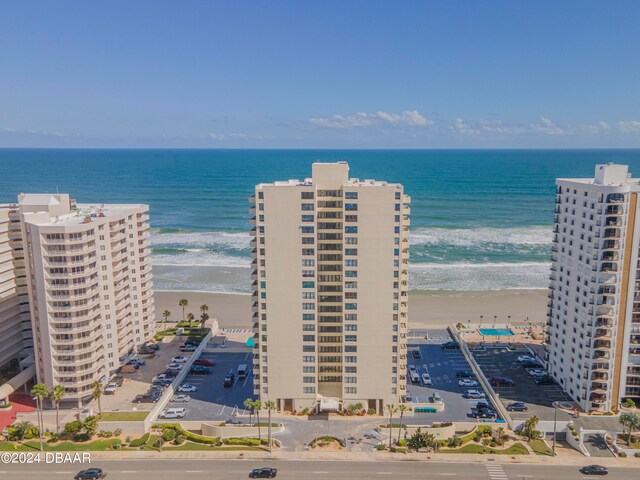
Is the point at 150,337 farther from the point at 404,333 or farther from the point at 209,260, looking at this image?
the point at 209,260

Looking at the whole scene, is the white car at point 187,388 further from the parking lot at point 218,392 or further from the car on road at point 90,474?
the car on road at point 90,474

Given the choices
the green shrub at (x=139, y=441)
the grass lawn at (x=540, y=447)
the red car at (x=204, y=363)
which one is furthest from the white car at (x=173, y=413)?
the grass lawn at (x=540, y=447)

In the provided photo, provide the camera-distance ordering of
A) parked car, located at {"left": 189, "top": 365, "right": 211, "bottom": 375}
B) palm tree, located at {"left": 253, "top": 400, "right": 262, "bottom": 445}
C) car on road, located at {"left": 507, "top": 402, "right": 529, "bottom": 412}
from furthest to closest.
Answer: parked car, located at {"left": 189, "top": 365, "right": 211, "bottom": 375} → car on road, located at {"left": 507, "top": 402, "right": 529, "bottom": 412} → palm tree, located at {"left": 253, "top": 400, "right": 262, "bottom": 445}

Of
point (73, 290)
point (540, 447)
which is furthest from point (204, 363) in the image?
point (540, 447)

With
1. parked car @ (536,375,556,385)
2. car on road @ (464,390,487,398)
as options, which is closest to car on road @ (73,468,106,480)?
car on road @ (464,390,487,398)

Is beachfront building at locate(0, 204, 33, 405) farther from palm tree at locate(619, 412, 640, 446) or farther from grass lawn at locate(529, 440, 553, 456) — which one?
palm tree at locate(619, 412, 640, 446)

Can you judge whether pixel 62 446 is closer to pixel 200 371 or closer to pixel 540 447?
pixel 200 371
